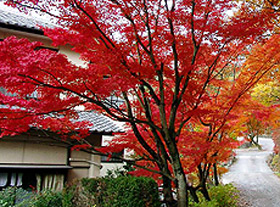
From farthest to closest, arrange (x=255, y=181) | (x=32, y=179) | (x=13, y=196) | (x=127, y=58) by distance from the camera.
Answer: (x=255, y=181) → (x=32, y=179) → (x=13, y=196) → (x=127, y=58)

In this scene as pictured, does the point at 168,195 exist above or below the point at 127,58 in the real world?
below

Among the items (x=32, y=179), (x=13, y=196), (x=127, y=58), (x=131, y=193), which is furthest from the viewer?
(x=32, y=179)

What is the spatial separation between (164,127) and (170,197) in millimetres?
1753

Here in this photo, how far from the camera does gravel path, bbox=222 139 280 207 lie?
1087 cm

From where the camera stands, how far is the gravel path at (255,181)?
10867 millimetres

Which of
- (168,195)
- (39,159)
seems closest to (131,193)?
(168,195)

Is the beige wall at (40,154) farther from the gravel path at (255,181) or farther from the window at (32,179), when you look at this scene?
the gravel path at (255,181)

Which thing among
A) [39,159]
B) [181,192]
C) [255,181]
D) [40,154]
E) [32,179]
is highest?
[40,154]

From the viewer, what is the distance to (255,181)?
15.2 m

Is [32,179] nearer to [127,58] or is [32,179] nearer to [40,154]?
[40,154]

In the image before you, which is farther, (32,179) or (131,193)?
(32,179)

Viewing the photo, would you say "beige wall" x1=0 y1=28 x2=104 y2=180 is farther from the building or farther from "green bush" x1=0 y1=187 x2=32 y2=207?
"green bush" x1=0 y1=187 x2=32 y2=207

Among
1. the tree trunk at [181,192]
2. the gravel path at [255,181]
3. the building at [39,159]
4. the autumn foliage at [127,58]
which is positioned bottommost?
the gravel path at [255,181]

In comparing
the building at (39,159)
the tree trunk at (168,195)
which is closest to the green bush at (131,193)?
the tree trunk at (168,195)
